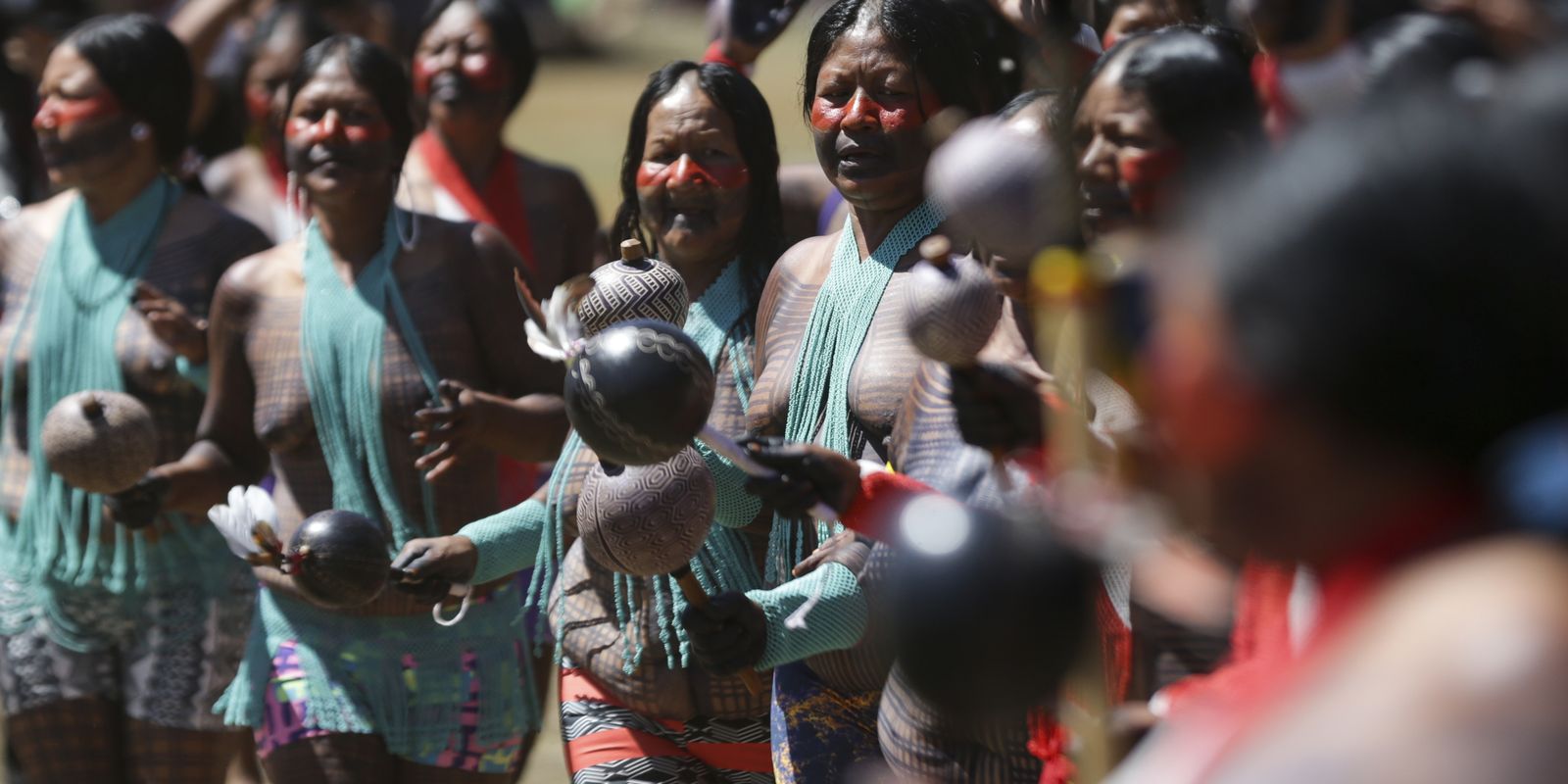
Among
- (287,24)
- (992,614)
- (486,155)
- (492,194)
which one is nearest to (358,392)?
(492,194)

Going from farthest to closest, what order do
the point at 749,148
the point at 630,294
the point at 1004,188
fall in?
1. the point at 749,148
2. the point at 630,294
3. the point at 1004,188

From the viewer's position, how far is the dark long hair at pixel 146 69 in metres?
5.02

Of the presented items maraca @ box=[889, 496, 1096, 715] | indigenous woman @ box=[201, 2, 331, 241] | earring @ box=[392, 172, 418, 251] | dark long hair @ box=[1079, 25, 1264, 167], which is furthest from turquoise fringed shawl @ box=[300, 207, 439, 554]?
maraca @ box=[889, 496, 1096, 715]

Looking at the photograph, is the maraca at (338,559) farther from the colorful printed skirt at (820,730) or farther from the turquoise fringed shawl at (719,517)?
the colorful printed skirt at (820,730)

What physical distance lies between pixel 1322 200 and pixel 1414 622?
0.29 m

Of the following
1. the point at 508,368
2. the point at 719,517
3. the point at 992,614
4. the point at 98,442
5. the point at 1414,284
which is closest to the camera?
the point at 1414,284

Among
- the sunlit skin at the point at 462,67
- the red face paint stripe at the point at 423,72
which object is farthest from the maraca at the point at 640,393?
the red face paint stripe at the point at 423,72

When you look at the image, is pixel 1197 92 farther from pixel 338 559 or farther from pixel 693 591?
pixel 338 559

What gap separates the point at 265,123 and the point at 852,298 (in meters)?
4.07

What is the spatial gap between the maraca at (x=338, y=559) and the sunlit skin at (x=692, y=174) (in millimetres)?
885

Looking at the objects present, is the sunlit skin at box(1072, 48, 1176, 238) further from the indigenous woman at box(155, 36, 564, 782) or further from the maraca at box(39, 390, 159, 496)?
the maraca at box(39, 390, 159, 496)

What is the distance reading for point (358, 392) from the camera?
4.31 metres

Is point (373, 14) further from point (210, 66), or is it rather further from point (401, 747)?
point (401, 747)

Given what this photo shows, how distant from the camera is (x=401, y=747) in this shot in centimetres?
426
